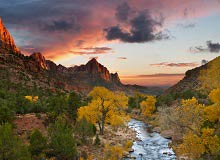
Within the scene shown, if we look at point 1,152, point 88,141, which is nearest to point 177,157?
point 88,141

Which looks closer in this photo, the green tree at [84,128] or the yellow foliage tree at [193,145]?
the yellow foliage tree at [193,145]

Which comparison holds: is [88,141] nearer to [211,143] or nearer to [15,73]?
[211,143]

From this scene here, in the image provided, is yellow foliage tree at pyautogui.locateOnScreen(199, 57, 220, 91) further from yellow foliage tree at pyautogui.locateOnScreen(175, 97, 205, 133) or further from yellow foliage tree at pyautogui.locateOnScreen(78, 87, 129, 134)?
yellow foliage tree at pyautogui.locateOnScreen(78, 87, 129, 134)

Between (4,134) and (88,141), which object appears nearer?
(4,134)

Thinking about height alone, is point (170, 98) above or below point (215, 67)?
below

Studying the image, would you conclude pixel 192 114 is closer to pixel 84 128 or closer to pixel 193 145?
pixel 193 145

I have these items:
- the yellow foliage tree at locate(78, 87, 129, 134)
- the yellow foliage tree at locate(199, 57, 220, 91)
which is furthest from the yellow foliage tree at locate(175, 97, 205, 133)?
the yellow foliage tree at locate(78, 87, 129, 134)

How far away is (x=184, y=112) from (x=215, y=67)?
1727 cm

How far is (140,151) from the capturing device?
164ft

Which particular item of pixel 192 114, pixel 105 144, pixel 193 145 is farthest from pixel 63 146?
pixel 192 114

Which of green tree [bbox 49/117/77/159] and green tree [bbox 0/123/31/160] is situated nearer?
green tree [bbox 0/123/31/160]

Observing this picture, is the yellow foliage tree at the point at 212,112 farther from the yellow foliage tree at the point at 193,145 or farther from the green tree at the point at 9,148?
the green tree at the point at 9,148

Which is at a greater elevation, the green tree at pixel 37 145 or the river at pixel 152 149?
the green tree at pixel 37 145

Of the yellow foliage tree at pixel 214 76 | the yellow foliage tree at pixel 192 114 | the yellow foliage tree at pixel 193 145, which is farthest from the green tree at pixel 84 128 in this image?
the yellow foliage tree at pixel 214 76
